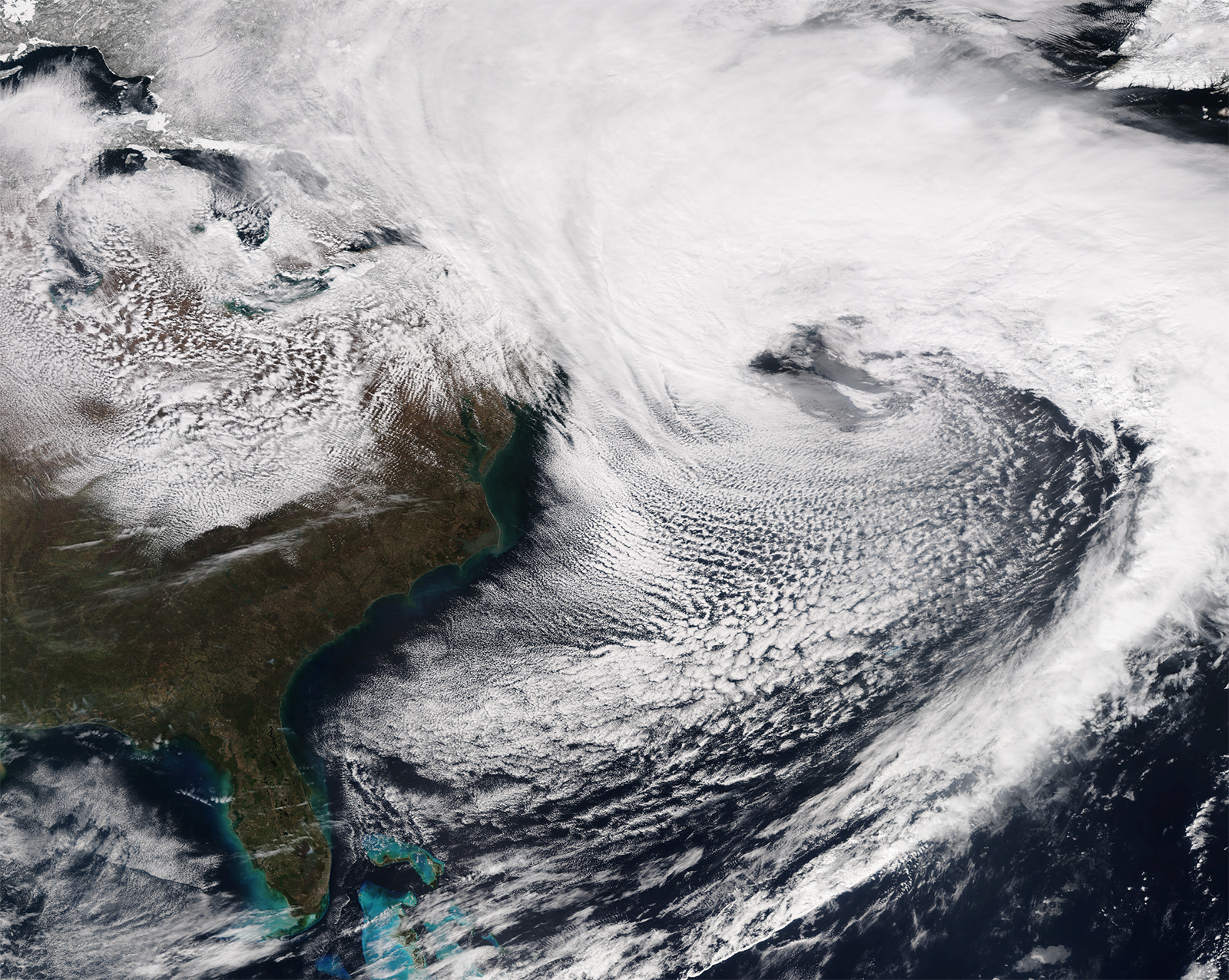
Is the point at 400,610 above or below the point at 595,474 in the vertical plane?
below

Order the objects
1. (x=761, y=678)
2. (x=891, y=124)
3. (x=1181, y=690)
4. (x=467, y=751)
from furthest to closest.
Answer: (x=467, y=751) → (x=761, y=678) → (x=891, y=124) → (x=1181, y=690)

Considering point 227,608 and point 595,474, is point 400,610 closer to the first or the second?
point 227,608

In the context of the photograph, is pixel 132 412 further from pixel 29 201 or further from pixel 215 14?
pixel 215 14

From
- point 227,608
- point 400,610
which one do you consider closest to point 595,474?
Result: point 400,610

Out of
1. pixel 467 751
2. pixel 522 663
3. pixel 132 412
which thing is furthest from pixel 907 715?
pixel 132 412

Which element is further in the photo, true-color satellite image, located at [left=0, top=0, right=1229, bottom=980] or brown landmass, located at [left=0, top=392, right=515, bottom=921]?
brown landmass, located at [left=0, top=392, right=515, bottom=921]
